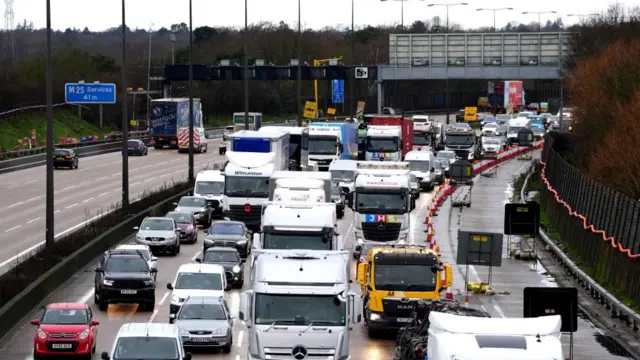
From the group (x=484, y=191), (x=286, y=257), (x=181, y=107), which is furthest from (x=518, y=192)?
(x=286, y=257)

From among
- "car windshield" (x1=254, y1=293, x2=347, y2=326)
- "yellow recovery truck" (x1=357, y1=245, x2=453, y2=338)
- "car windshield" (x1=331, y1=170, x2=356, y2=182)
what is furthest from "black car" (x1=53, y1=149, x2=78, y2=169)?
"car windshield" (x1=254, y1=293, x2=347, y2=326)

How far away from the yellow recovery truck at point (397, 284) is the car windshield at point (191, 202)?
25.0m

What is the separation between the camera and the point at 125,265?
38.2 metres

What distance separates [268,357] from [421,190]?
5375 cm

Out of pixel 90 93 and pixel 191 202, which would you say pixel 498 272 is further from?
pixel 90 93

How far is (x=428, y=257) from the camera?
111ft

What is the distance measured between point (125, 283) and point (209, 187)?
2496 centimetres

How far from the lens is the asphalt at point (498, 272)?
3428 centimetres

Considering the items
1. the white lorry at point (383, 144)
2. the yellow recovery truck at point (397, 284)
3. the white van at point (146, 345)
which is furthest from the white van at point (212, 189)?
the white van at point (146, 345)

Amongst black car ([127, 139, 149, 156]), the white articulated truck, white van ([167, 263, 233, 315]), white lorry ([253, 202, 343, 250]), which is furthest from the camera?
black car ([127, 139, 149, 156])

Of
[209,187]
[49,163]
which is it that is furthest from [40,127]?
[49,163]

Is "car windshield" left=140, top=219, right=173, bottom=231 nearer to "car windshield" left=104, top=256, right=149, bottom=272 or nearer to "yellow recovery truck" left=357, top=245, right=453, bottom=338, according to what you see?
"car windshield" left=104, top=256, right=149, bottom=272

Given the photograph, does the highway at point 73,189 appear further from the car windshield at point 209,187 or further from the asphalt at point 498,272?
the asphalt at point 498,272

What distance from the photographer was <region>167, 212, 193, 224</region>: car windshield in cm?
5391
